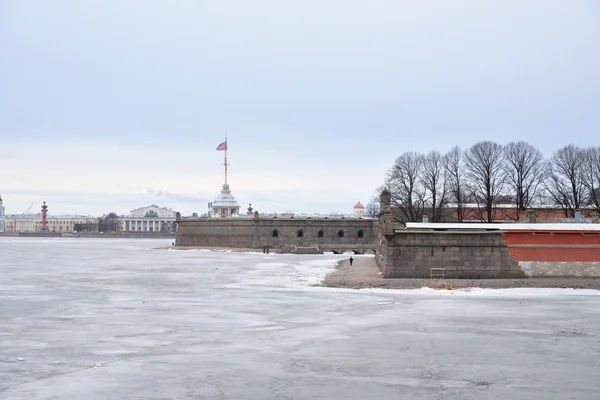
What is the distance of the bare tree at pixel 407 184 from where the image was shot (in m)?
80.6

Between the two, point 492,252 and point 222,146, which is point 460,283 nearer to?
point 492,252

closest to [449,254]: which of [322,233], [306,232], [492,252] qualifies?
[492,252]

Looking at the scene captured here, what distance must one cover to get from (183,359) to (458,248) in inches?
928

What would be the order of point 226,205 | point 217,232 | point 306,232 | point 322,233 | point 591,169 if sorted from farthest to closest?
point 226,205, point 217,232, point 322,233, point 306,232, point 591,169

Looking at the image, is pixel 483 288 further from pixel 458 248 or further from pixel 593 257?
pixel 593 257

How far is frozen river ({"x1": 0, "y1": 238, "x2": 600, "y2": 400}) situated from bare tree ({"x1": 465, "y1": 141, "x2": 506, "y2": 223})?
41.5 m

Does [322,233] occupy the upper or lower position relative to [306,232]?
lower

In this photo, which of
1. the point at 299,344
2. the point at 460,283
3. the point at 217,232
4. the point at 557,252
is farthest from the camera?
the point at 217,232

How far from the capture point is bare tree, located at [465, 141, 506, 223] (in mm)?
74688

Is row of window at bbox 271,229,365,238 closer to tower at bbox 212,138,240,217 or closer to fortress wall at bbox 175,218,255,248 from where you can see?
fortress wall at bbox 175,218,255,248

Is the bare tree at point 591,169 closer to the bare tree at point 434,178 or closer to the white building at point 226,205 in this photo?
the bare tree at point 434,178

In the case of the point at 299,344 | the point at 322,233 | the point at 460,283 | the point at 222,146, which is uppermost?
the point at 222,146

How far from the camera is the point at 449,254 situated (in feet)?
128

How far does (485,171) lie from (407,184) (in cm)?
972
